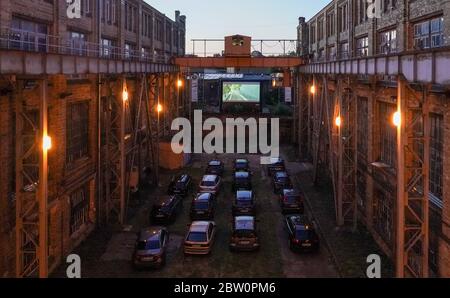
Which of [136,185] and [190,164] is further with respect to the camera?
[190,164]

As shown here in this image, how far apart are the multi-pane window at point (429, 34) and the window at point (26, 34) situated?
14.2 m

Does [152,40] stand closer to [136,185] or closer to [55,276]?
[136,185]

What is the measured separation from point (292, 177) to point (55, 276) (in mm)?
22559

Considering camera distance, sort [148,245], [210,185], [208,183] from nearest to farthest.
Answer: [148,245]
[210,185]
[208,183]

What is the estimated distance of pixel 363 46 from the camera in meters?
29.7

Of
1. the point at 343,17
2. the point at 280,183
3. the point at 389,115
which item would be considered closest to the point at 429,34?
the point at 389,115

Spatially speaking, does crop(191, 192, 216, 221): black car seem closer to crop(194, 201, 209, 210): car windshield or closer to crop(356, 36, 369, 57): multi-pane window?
crop(194, 201, 209, 210): car windshield

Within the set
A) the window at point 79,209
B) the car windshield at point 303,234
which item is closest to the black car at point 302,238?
the car windshield at point 303,234

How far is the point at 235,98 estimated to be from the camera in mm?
63406

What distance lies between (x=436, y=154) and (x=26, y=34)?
16.0 m

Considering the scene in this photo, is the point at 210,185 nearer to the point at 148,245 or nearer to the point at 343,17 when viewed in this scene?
the point at 148,245

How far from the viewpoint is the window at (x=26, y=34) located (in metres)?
17.5
